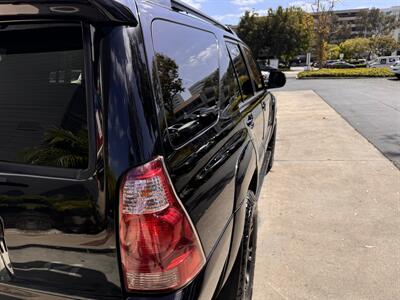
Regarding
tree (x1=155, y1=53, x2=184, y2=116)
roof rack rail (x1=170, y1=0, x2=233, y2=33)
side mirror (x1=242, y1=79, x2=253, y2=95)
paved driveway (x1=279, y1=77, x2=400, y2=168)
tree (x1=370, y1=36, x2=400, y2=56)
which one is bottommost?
tree (x1=370, y1=36, x2=400, y2=56)

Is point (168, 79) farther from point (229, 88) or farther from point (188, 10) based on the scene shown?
point (229, 88)

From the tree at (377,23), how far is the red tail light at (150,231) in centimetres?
10128

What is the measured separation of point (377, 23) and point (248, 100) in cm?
10235

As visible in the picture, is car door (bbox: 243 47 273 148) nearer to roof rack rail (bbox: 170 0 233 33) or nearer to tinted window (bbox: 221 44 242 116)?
tinted window (bbox: 221 44 242 116)

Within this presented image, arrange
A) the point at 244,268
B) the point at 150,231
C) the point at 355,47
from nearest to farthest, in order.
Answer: the point at 150,231 < the point at 244,268 < the point at 355,47

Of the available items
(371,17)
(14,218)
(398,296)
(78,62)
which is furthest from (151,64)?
(371,17)

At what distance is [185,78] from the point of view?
2.11 meters

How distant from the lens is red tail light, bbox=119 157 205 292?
151 cm

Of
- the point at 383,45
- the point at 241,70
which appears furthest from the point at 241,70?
the point at 383,45

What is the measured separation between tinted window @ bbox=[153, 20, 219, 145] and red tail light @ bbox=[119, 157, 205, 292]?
0.28 m

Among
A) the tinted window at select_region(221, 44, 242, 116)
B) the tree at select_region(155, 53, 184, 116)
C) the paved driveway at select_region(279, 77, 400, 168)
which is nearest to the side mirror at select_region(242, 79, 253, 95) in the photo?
the tinted window at select_region(221, 44, 242, 116)

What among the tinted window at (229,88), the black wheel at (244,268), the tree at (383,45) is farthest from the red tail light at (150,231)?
the tree at (383,45)

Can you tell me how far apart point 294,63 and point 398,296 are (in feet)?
283

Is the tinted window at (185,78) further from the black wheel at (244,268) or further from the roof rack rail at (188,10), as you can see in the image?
the black wheel at (244,268)
